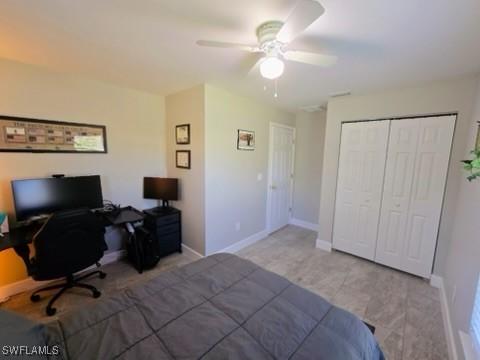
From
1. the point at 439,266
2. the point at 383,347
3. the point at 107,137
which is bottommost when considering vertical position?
the point at 383,347

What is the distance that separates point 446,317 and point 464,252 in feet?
2.24

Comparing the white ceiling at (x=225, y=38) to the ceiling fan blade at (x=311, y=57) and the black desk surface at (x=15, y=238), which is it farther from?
the black desk surface at (x=15, y=238)

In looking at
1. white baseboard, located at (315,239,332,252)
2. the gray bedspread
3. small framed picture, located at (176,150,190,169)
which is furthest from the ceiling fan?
white baseboard, located at (315,239,332,252)

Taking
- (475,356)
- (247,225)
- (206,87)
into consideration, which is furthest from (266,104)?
(475,356)

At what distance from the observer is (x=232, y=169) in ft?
10.3

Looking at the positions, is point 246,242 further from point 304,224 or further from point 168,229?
point 304,224

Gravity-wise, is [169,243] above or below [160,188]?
below

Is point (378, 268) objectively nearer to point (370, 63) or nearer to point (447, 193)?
point (447, 193)

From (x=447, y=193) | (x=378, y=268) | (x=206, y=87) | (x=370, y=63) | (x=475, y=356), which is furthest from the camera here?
(x=378, y=268)

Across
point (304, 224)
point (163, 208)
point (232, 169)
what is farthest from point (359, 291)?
point (163, 208)

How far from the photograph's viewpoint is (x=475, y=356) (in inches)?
49.5

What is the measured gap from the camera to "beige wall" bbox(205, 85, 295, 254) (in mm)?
2820

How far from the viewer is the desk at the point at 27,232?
186cm

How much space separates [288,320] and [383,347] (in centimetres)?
123
